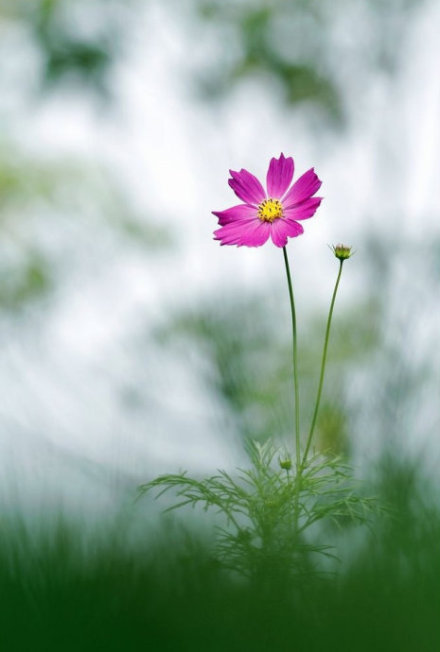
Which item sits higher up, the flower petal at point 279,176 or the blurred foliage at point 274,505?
the flower petal at point 279,176

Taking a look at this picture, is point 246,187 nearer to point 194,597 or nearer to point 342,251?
point 342,251

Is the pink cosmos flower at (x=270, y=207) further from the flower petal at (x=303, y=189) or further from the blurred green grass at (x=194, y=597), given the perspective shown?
the blurred green grass at (x=194, y=597)

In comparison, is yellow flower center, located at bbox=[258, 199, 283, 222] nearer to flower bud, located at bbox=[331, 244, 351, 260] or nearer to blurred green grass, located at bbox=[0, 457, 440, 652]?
flower bud, located at bbox=[331, 244, 351, 260]

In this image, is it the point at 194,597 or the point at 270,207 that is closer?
the point at 194,597

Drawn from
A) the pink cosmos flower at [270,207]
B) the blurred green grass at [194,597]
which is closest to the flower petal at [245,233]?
the pink cosmos flower at [270,207]

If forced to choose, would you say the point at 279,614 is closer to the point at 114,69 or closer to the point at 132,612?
the point at 132,612

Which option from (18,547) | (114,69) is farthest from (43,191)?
(18,547)

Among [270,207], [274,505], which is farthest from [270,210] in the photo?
[274,505]

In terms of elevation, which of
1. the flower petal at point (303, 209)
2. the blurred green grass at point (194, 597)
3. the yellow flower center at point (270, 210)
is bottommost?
the blurred green grass at point (194, 597)
